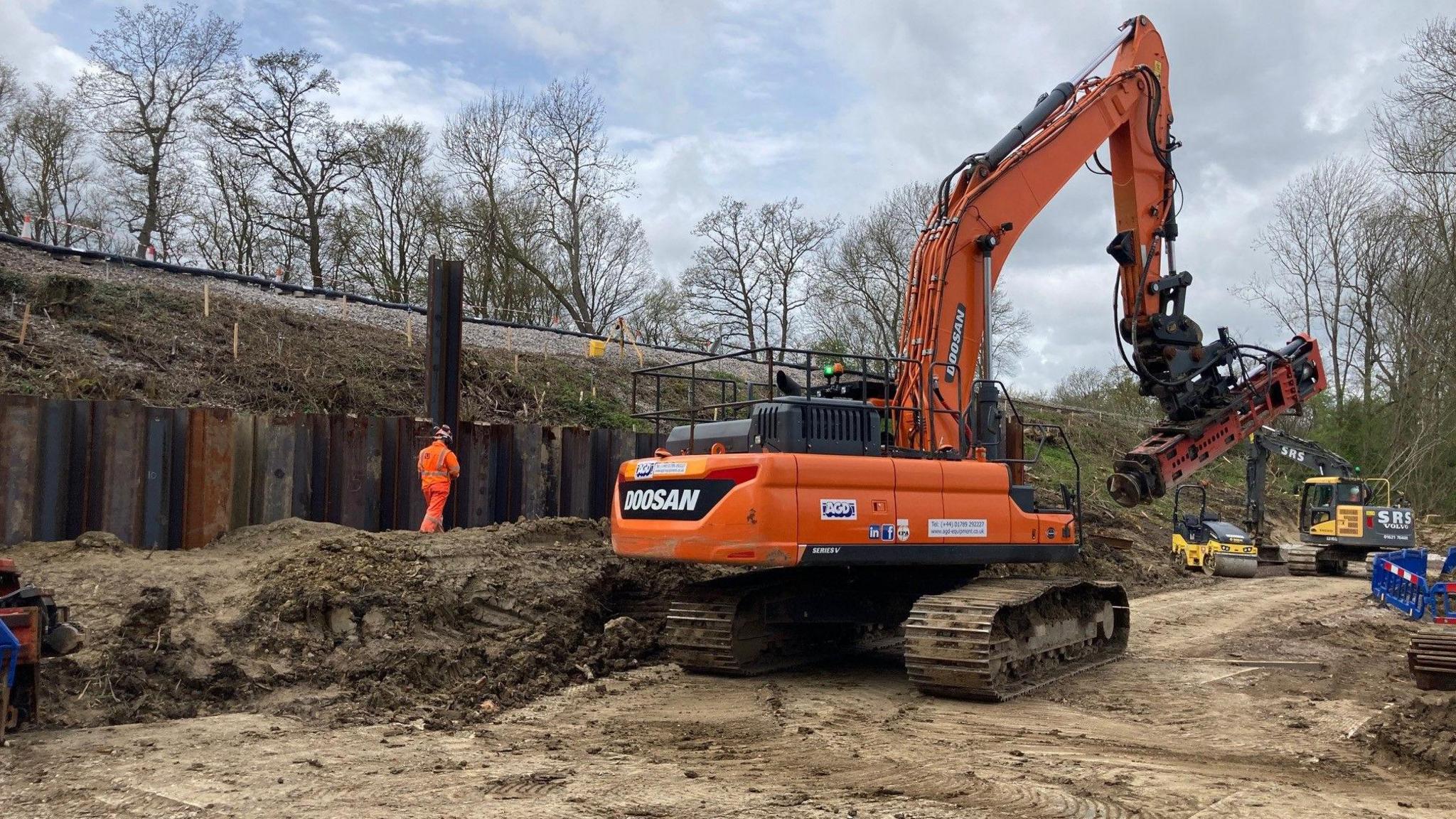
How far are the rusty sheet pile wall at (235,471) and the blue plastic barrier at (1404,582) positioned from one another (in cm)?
977

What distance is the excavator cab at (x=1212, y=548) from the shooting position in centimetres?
1977

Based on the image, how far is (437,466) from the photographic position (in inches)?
455

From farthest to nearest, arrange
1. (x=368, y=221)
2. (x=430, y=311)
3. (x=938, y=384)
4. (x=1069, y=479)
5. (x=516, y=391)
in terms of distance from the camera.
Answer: (x=368, y=221) < (x=1069, y=479) < (x=516, y=391) < (x=430, y=311) < (x=938, y=384)

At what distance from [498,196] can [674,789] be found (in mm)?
32638

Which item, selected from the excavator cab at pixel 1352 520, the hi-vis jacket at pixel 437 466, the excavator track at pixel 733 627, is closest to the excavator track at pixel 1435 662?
the excavator track at pixel 733 627

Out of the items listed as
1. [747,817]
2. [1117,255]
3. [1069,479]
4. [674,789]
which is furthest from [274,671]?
[1069,479]

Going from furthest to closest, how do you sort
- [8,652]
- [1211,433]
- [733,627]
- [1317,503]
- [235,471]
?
[1317,503], [235,471], [1211,433], [733,627], [8,652]

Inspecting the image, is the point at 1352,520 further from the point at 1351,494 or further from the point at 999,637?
the point at 999,637

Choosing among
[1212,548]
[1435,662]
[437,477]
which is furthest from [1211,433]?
[1212,548]

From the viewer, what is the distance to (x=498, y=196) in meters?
35.7

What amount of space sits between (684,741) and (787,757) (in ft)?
2.25

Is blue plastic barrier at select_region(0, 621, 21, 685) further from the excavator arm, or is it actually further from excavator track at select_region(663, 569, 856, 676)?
the excavator arm

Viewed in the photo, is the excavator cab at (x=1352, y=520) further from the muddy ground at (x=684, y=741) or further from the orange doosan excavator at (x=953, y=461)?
the muddy ground at (x=684, y=741)

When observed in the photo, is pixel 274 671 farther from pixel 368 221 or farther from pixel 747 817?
pixel 368 221
